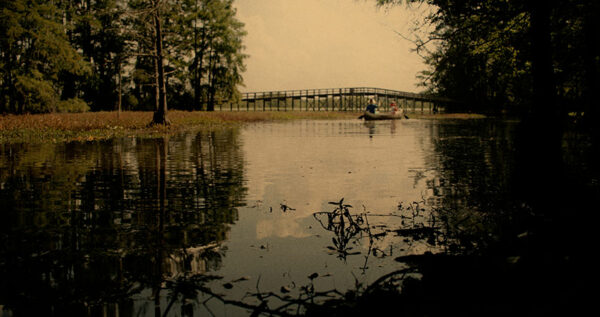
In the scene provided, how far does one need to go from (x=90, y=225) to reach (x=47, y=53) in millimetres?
34219

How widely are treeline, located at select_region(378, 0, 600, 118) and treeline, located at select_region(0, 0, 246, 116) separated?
17.1 m

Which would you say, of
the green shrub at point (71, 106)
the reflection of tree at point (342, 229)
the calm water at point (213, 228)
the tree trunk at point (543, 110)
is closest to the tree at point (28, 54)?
the green shrub at point (71, 106)

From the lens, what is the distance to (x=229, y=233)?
494 cm

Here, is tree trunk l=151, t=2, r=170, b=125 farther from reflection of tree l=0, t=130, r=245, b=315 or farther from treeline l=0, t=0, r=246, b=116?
reflection of tree l=0, t=130, r=245, b=315

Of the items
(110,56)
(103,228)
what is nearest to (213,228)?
(103,228)

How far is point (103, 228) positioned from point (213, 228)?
4.21 ft

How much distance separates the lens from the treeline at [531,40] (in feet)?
23.2

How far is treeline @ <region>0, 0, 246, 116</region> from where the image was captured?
26734mm

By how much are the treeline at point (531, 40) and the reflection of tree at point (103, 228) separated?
4.19 metres

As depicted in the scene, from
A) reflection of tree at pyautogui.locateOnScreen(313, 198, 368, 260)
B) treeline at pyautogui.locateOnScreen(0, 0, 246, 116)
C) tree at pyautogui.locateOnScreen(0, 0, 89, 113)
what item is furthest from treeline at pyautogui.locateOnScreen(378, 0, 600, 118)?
tree at pyautogui.locateOnScreen(0, 0, 89, 113)

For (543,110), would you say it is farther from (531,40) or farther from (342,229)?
(342,229)

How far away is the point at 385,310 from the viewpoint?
2654 mm

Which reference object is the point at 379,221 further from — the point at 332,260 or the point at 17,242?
the point at 17,242

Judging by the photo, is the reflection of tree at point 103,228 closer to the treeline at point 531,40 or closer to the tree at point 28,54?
the treeline at point 531,40
